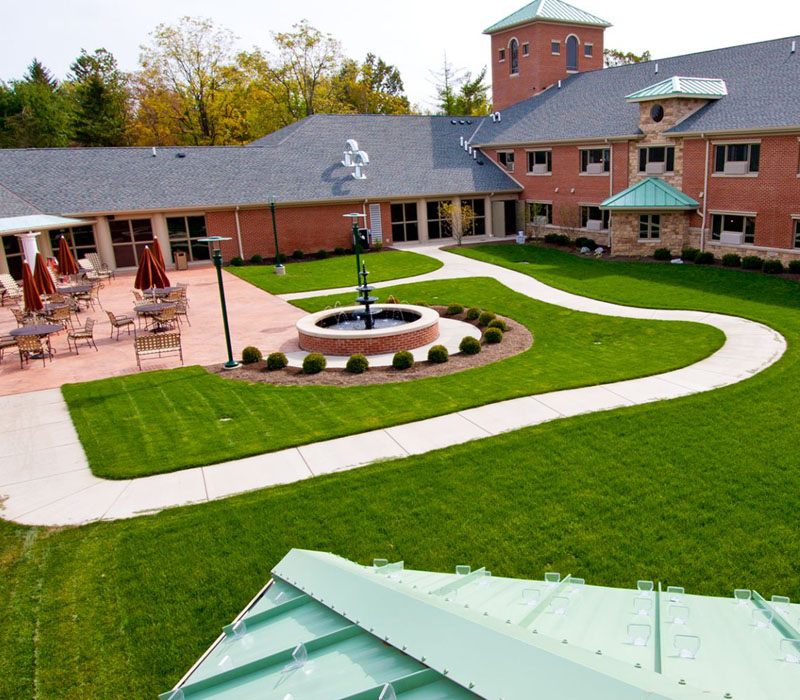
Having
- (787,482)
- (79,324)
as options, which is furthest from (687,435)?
(79,324)

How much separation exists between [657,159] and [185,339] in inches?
892

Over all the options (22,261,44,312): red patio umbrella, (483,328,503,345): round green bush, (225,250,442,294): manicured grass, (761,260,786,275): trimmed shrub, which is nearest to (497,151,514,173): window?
(225,250,442,294): manicured grass

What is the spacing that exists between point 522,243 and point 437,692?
36442 millimetres

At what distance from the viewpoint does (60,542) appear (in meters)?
9.27

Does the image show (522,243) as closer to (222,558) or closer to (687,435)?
(687,435)

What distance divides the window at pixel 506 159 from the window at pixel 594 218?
721 centimetres

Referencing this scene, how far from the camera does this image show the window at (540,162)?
125ft

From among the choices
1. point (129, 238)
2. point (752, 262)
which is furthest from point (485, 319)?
point (129, 238)

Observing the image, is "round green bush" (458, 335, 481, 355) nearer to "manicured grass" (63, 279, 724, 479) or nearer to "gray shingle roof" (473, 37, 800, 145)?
"manicured grass" (63, 279, 724, 479)

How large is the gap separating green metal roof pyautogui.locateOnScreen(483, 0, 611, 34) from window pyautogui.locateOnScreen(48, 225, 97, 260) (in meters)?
28.2

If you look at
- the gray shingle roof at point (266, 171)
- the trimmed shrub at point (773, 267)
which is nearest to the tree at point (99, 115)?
the gray shingle roof at point (266, 171)

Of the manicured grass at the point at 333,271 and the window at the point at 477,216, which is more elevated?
the window at the point at 477,216

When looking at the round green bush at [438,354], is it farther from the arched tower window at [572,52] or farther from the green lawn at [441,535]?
the arched tower window at [572,52]

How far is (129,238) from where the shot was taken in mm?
35719
